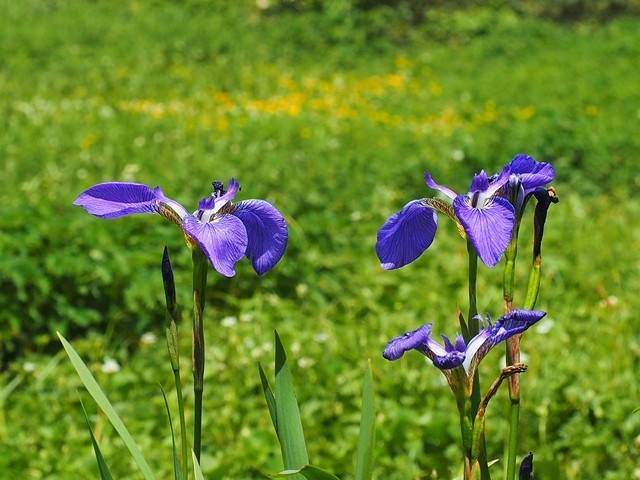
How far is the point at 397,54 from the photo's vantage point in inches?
392

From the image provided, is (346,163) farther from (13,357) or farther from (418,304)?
(13,357)

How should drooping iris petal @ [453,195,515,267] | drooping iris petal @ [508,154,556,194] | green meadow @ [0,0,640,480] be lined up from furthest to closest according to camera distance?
green meadow @ [0,0,640,480], drooping iris petal @ [508,154,556,194], drooping iris petal @ [453,195,515,267]

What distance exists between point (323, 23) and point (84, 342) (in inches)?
307

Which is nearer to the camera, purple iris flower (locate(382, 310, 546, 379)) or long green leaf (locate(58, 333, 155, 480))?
purple iris flower (locate(382, 310, 546, 379))

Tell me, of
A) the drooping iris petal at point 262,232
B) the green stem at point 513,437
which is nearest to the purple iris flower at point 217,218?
the drooping iris petal at point 262,232

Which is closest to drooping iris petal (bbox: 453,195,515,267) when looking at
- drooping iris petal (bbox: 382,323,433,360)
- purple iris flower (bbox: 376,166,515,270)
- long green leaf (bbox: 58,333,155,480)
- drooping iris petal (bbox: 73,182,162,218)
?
purple iris flower (bbox: 376,166,515,270)

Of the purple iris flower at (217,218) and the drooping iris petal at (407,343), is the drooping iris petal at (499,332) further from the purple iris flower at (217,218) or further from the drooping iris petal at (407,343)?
the purple iris flower at (217,218)

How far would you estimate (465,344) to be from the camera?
3.18 ft

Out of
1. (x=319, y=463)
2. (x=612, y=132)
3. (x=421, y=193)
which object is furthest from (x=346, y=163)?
(x=319, y=463)

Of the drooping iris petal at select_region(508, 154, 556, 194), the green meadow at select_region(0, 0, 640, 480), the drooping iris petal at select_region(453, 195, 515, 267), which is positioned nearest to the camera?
the drooping iris petal at select_region(453, 195, 515, 267)

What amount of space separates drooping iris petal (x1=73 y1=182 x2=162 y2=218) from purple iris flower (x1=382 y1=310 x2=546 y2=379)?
13.3 inches

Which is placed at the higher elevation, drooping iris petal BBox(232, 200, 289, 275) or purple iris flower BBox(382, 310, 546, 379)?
drooping iris petal BBox(232, 200, 289, 275)

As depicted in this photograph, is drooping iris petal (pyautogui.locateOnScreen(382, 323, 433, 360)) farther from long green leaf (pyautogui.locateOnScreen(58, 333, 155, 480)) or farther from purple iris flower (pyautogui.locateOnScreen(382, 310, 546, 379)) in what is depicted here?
long green leaf (pyautogui.locateOnScreen(58, 333, 155, 480))

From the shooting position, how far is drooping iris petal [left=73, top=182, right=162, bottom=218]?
3.22ft
